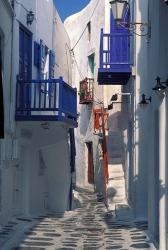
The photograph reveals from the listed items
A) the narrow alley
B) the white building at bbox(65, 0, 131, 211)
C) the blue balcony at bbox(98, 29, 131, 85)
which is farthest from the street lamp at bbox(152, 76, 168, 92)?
the white building at bbox(65, 0, 131, 211)

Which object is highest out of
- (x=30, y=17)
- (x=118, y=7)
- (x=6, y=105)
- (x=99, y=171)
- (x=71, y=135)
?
(x=30, y=17)

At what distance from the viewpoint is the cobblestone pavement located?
9.68m

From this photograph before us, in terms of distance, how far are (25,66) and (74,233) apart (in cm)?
515

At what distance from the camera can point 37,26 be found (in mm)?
15453

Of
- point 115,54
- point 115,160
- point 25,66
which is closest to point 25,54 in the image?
point 25,66

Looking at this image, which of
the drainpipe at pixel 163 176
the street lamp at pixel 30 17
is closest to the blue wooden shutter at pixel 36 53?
the street lamp at pixel 30 17

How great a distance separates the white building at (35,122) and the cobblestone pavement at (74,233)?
77 centimetres

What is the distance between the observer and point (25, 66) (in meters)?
14.2

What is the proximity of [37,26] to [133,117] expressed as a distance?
4.12 metres

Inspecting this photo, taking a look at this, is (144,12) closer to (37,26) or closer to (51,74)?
(37,26)

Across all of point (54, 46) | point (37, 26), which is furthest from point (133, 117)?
point (54, 46)

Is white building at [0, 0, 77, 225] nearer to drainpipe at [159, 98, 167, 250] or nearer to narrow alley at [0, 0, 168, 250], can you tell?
narrow alley at [0, 0, 168, 250]

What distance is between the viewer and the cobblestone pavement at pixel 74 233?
9680 millimetres

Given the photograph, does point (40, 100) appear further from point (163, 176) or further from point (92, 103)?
point (92, 103)
